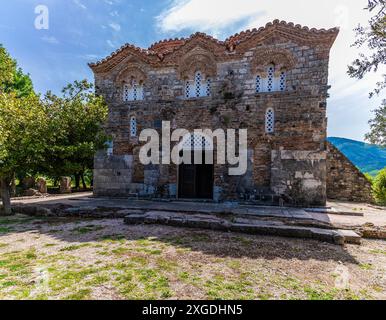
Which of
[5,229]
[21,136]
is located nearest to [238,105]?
[21,136]

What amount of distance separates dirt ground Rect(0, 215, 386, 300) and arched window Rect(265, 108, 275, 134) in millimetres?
6079

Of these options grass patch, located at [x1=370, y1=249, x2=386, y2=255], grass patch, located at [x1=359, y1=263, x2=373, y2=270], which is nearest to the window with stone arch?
grass patch, located at [x1=370, y1=249, x2=386, y2=255]

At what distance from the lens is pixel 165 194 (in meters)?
12.3

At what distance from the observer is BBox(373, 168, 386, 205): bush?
47.8 feet

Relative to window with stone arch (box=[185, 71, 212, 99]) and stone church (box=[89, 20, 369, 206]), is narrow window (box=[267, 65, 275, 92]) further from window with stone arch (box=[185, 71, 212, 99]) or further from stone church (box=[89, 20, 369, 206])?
window with stone arch (box=[185, 71, 212, 99])

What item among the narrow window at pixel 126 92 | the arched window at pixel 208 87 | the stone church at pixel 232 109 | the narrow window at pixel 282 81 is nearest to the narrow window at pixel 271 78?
the stone church at pixel 232 109

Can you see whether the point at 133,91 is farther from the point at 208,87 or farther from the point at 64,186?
the point at 64,186

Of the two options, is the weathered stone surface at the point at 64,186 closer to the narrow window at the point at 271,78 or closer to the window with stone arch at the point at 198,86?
the window with stone arch at the point at 198,86

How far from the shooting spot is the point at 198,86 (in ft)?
40.5

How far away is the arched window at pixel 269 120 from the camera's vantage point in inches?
436

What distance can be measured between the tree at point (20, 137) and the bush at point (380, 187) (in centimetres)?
1800

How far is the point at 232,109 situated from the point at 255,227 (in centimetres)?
662
